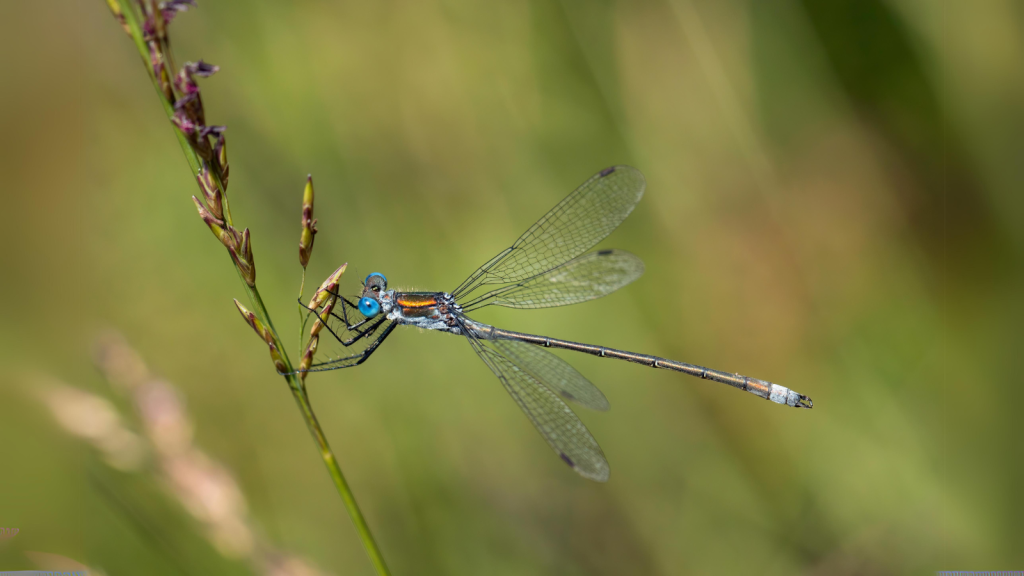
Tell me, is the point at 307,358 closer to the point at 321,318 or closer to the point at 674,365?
the point at 321,318

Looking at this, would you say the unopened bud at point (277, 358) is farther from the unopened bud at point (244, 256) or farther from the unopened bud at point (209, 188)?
the unopened bud at point (209, 188)

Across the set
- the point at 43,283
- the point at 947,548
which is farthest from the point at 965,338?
the point at 43,283

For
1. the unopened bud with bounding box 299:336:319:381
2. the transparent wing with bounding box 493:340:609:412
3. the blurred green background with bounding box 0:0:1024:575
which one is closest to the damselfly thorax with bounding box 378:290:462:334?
the transparent wing with bounding box 493:340:609:412

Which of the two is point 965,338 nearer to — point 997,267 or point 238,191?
point 997,267

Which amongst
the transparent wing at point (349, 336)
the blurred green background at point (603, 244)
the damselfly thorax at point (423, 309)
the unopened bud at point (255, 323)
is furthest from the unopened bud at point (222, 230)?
the blurred green background at point (603, 244)

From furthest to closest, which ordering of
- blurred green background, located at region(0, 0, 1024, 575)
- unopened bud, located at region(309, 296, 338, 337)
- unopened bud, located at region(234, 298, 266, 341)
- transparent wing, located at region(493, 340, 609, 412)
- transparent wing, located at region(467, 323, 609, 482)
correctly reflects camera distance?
blurred green background, located at region(0, 0, 1024, 575) < transparent wing, located at region(493, 340, 609, 412) < transparent wing, located at region(467, 323, 609, 482) < unopened bud, located at region(309, 296, 338, 337) < unopened bud, located at region(234, 298, 266, 341)

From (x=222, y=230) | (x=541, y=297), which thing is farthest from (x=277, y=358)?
(x=541, y=297)

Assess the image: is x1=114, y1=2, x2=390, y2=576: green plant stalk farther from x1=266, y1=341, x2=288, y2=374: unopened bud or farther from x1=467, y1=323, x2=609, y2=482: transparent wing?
x1=467, y1=323, x2=609, y2=482: transparent wing
